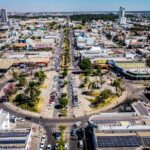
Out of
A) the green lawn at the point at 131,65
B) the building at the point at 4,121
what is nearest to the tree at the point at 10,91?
the building at the point at 4,121

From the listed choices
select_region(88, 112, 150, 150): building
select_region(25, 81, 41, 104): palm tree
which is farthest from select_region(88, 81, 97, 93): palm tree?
select_region(88, 112, 150, 150): building

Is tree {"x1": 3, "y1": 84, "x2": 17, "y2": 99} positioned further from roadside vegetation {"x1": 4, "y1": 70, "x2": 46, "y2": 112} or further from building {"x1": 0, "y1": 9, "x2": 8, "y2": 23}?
building {"x1": 0, "y1": 9, "x2": 8, "y2": 23}

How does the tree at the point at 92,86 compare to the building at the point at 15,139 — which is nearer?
the building at the point at 15,139

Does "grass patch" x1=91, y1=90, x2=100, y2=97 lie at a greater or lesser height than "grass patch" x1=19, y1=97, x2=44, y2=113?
greater

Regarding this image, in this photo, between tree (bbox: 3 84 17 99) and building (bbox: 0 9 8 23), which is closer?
tree (bbox: 3 84 17 99)

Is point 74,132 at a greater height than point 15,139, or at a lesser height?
lesser

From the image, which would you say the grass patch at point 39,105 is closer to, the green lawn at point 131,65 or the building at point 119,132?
the building at point 119,132

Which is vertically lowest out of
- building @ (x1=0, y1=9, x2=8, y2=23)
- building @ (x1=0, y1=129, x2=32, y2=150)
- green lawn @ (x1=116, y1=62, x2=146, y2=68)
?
building @ (x1=0, y1=129, x2=32, y2=150)

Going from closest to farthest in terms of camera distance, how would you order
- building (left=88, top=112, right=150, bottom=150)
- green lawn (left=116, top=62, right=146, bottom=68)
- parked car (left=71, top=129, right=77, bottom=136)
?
1. building (left=88, top=112, right=150, bottom=150)
2. parked car (left=71, top=129, right=77, bottom=136)
3. green lawn (left=116, top=62, right=146, bottom=68)

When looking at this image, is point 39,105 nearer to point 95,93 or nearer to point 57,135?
point 95,93

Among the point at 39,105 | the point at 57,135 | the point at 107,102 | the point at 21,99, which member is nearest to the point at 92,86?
the point at 107,102

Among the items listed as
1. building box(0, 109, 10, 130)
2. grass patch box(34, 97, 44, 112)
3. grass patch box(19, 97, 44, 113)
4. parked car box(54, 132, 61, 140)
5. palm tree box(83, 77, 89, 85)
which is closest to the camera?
parked car box(54, 132, 61, 140)
